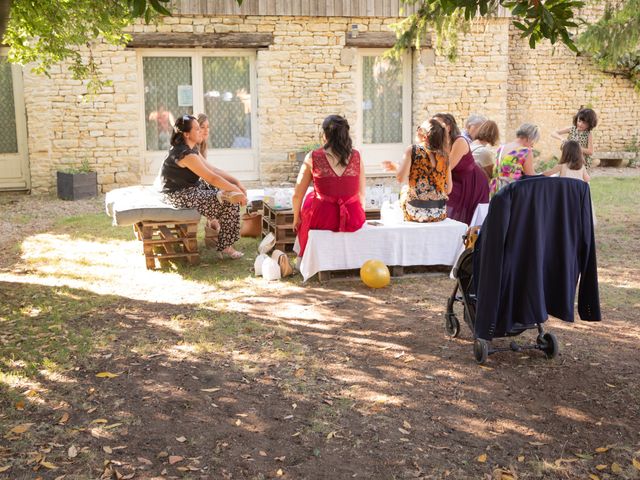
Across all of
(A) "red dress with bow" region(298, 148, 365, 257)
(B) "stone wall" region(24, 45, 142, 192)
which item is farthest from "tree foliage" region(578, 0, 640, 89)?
(B) "stone wall" region(24, 45, 142, 192)

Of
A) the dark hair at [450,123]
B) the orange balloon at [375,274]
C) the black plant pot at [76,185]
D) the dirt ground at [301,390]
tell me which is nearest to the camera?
the dirt ground at [301,390]

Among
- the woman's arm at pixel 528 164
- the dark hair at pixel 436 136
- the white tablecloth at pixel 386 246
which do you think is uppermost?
the dark hair at pixel 436 136

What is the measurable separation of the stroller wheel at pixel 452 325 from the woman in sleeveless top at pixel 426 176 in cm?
189

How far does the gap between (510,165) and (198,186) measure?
121 inches

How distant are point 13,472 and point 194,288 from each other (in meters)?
3.15

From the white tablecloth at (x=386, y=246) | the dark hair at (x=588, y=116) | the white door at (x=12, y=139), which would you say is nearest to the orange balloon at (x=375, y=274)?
the white tablecloth at (x=386, y=246)

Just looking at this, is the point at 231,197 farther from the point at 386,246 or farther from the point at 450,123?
the point at 450,123

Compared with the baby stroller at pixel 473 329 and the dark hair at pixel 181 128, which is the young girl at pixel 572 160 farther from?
the dark hair at pixel 181 128

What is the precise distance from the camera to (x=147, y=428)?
11.8ft

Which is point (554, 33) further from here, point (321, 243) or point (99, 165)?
point (99, 165)

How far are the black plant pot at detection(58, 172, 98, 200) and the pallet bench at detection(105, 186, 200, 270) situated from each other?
484 centimetres

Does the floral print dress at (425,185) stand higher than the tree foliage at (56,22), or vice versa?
the tree foliage at (56,22)

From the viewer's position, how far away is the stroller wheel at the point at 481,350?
14.4ft

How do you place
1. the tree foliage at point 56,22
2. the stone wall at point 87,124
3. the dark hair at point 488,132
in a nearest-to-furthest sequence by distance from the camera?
the tree foliage at point 56,22 → the dark hair at point 488,132 → the stone wall at point 87,124
